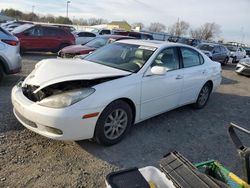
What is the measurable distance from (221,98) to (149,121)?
11.3 ft

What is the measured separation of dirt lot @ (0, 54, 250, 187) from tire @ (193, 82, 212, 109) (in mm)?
469

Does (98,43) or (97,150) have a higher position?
(98,43)

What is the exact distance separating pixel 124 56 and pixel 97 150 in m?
1.78

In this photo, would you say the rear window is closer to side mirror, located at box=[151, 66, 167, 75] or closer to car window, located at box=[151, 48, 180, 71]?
car window, located at box=[151, 48, 180, 71]

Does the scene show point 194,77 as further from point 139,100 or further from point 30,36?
point 30,36

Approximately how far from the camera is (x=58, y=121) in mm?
3225

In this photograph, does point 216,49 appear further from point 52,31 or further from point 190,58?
point 190,58

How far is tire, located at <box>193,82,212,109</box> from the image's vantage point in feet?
19.5

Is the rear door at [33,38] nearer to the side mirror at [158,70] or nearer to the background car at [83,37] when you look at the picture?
the background car at [83,37]

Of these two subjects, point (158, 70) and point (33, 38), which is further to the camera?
point (33, 38)

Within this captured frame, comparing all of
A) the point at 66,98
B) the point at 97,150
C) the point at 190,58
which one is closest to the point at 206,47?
the point at 190,58

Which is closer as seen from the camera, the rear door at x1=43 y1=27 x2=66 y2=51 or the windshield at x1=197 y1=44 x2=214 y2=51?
the rear door at x1=43 y1=27 x2=66 y2=51

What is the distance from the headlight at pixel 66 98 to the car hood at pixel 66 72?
20 cm

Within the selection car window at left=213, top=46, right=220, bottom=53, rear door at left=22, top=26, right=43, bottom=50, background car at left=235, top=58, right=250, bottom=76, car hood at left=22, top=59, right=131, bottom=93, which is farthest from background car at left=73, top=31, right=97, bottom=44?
car hood at left=22, top=59, right=131, bottom=93
